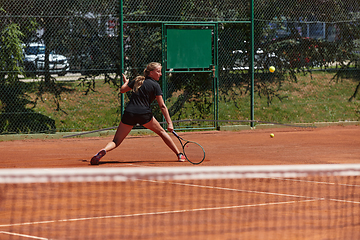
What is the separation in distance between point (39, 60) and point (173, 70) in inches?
125

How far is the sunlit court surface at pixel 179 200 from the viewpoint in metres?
4.21

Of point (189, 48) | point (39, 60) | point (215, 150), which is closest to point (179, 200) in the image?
point (215, 150)

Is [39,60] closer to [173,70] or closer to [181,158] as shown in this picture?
[173,70]

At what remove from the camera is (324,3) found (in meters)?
14.2

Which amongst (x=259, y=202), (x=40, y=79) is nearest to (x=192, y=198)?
(x=259, y=202)

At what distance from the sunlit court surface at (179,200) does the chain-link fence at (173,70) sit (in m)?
3.43

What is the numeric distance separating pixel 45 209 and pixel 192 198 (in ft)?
4.98

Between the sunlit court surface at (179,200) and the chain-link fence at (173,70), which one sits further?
the chain-link fence at (173,70)

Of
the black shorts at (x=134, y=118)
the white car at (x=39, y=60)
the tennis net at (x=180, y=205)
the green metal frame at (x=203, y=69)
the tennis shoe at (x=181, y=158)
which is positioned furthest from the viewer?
the green metal frame at (x=203, y=69)

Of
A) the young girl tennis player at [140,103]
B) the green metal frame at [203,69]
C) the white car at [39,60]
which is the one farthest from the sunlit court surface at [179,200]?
the green metal frame at [203,69]

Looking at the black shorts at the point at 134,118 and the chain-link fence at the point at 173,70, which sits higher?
the chain-link fence at the point at 173,70

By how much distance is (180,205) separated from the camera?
517 centimetres

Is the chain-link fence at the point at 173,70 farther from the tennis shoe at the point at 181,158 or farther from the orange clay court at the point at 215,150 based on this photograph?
the tennis shoe at the point at 181,158

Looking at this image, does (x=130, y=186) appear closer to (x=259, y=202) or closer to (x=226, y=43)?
(x=259, y=202)
